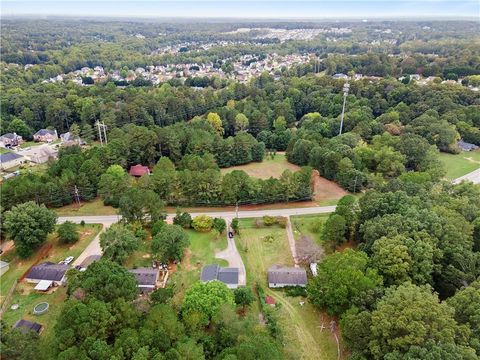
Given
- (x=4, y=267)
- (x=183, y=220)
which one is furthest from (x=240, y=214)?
(x=4, y=267)

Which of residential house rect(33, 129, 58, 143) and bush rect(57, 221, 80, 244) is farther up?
bush rect(57, 221, 80, 244)

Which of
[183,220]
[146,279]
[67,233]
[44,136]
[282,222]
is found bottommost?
[44,136]

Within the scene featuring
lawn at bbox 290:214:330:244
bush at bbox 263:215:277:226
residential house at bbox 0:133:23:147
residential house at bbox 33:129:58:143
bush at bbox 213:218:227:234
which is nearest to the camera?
bush at bbox 213:218:227:234

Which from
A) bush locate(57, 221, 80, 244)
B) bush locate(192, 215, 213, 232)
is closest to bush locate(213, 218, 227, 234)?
bush locate(192, 215, 213, 232)

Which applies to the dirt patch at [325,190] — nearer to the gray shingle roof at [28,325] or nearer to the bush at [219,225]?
the bush at [219,225]

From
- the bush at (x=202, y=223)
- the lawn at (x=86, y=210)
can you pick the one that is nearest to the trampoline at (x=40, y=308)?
the lawn at (x=86, y=210)

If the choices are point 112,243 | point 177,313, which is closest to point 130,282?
point 177,313

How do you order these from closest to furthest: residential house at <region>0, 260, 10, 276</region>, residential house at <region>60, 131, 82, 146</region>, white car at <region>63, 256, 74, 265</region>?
residential house at <region>0, 260, 10, 276</region> < white car at <region>63, 256, 74, 265</region> < residential house at <region>60, 131, 82, 146</region>

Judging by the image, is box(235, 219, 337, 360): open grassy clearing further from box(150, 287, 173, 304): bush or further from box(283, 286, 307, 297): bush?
box(150, 287, 173, 304): bush

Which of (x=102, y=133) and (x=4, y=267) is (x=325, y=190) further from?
(x=102, y=133)
